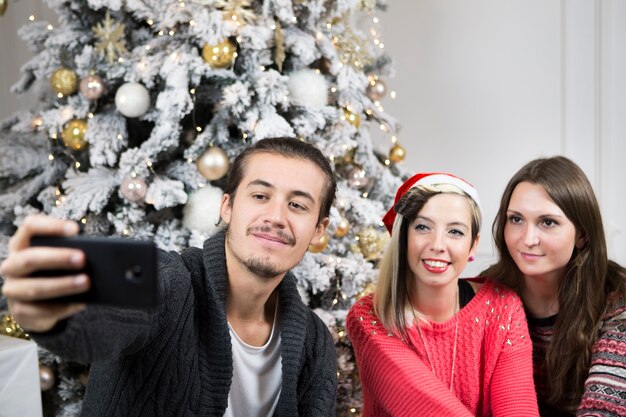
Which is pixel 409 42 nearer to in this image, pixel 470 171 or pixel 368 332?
pixel 470 171

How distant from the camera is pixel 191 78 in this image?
2.33m

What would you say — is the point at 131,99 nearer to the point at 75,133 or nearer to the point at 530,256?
the point at 75,133

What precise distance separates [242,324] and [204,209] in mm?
736

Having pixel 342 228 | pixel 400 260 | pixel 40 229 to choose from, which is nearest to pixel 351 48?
pixel 342 228

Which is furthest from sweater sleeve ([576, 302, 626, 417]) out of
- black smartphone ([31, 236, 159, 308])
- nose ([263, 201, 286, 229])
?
black smartphone ([31, 236, 159, 308])

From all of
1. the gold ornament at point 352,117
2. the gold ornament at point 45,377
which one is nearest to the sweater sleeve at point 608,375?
the gold ornament at point 352,117

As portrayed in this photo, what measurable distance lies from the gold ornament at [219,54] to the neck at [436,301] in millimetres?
1044

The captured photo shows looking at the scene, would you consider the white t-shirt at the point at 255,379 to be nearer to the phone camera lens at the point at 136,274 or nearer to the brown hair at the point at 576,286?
the brown hair at the point at 576,286

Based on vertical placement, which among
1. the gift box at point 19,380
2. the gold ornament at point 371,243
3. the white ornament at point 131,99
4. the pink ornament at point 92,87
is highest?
the pink ornament at point 92,87

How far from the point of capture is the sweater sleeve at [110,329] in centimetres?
94

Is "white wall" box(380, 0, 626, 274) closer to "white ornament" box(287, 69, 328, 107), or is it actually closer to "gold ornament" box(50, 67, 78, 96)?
"white ornament" box(287, 69, 328, 107)

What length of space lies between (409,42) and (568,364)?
98.5 inches

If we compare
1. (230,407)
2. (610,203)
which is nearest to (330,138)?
(230,407)

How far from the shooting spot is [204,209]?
2.33m
